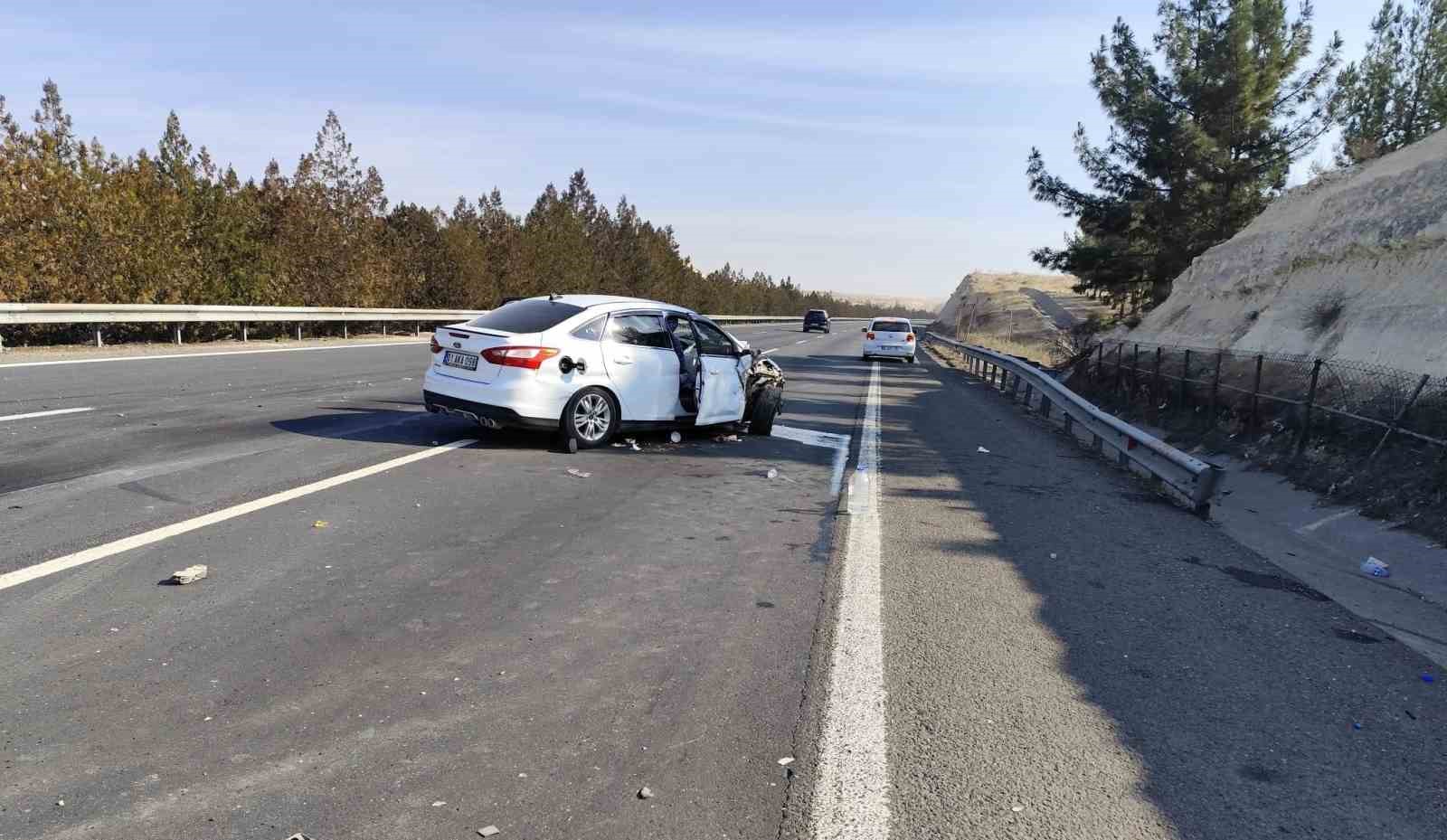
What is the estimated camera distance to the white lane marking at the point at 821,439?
11.0 m

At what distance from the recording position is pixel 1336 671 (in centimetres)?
486

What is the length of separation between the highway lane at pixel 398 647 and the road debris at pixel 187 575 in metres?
0.11

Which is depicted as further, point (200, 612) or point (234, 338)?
point (234, 338)

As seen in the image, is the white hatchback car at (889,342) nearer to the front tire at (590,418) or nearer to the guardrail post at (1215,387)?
the guardrail post at (1215,387)

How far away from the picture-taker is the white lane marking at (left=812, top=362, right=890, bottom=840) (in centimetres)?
320

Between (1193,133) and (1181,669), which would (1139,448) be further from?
(1193,133)

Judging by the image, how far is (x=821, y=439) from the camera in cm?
1245

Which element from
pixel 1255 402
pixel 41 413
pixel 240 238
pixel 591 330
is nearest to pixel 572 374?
pixel 591 330

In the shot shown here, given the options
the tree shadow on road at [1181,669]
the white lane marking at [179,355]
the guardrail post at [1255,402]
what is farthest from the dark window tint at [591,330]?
the white lane marking at [179,355]

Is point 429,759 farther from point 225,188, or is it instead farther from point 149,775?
point 225,188

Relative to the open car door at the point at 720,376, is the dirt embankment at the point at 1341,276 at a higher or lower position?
higher

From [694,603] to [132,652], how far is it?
8.72ft

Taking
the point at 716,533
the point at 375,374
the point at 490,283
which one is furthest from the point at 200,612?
the point at 490,283

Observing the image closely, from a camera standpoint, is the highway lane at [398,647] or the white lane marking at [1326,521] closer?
the highway lane at [398,647]
